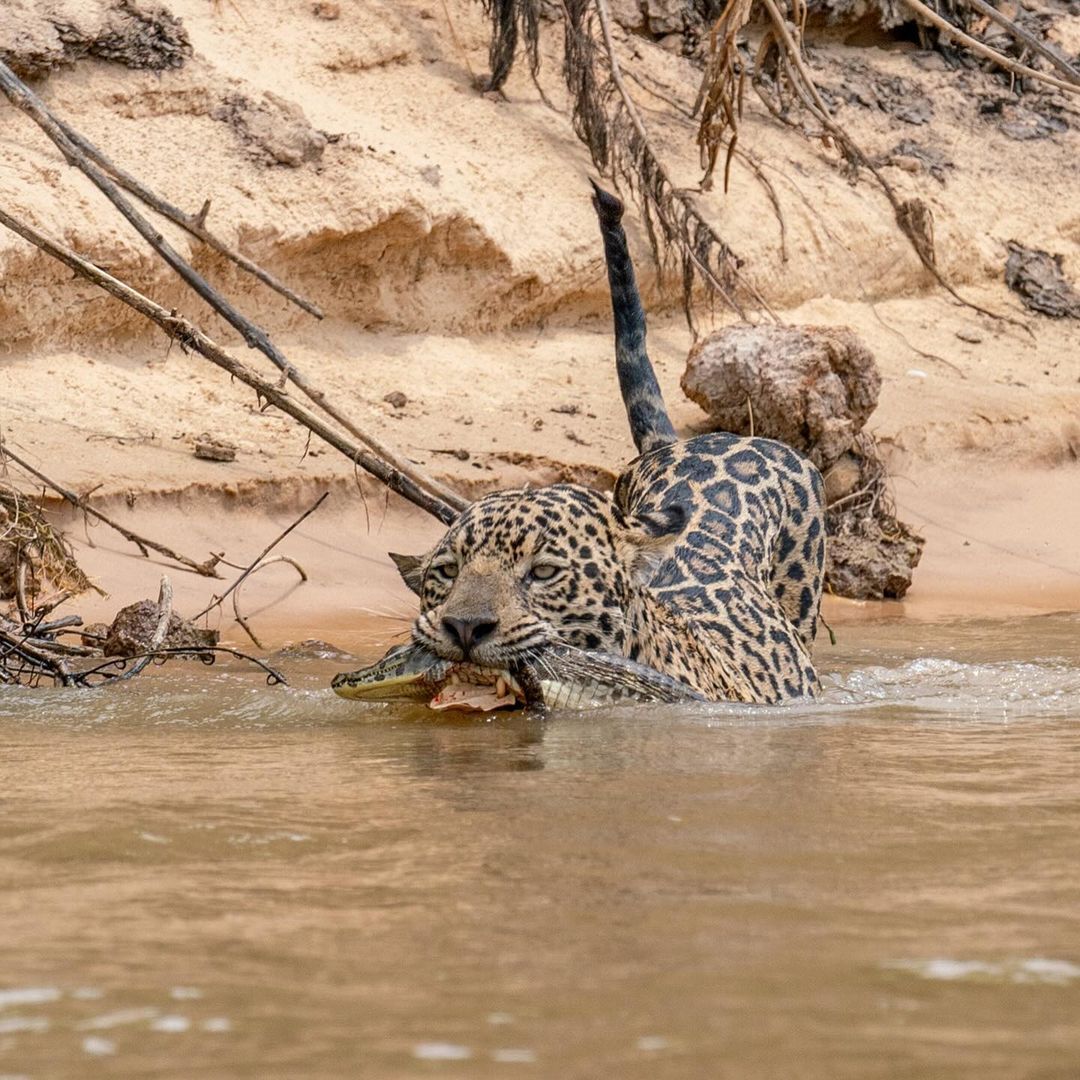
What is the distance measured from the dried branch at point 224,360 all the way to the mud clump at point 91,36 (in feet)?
14.9

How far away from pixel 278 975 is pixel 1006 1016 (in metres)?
0.90

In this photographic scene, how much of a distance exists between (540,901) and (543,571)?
8.22ft

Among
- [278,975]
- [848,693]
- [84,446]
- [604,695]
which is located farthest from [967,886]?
[84,446]

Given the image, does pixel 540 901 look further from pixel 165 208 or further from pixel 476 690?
pixel 165 208

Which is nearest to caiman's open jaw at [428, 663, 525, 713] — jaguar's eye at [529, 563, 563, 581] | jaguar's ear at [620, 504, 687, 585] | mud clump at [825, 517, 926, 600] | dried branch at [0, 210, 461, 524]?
jaguar's eye at [529, 563, 563, 581]

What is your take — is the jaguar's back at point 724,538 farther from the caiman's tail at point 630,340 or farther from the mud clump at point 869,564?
the mud clump at point 869,564

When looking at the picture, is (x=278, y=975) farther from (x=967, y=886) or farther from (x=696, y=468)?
(x=696, y=468)

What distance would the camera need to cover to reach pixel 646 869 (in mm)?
3041

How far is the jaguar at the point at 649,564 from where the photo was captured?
518cm

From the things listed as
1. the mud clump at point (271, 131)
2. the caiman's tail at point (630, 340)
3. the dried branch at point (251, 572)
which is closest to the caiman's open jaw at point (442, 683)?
the dried branch at point (251, 572)

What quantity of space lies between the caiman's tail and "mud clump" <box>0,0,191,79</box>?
493cm

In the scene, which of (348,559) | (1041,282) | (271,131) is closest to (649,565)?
(348,559)

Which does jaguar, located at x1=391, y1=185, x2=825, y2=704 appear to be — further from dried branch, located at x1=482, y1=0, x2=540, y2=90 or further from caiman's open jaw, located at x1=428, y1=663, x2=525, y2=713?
dried branch, located at x1=482, y1=0, x2=540, y2=90

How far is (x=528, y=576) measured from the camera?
17.3 feet
